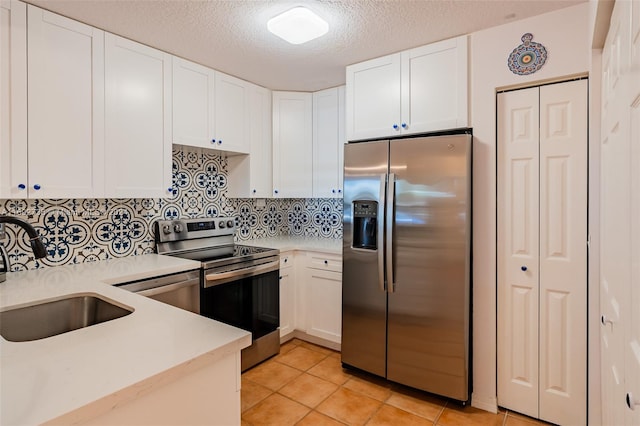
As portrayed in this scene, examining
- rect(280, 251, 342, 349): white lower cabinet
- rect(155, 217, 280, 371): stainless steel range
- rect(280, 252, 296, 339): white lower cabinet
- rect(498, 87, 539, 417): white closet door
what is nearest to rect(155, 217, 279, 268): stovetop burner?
rect(155, 217, 280, 371): stainless steel range

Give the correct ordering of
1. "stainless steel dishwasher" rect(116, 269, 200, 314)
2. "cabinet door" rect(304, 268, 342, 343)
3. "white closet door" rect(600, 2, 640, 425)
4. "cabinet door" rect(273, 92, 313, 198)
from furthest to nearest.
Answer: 1. "cabinet door" rect(273, 92, 313, 198)
2. "cabinet door" rect(304, 268, 342, 343)
3. "stainless steel dishwasher" rect(116, 269, 200, 314)
4. "white closet door" rect(600, 2, 640, 425)

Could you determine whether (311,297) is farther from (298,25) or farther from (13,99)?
(13,99)

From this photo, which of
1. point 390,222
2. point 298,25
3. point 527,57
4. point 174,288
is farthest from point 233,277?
point 527,57

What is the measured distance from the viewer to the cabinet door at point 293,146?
337cm

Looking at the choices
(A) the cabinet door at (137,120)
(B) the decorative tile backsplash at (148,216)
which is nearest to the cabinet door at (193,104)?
(A) the cabinet door at (137,120)

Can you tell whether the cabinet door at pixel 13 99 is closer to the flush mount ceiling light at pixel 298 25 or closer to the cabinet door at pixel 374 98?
the flush mount ceiling light at pixel 298 25

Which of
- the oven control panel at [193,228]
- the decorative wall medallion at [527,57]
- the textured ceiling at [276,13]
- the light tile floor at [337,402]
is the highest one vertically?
the textured ceiling at [276,13]

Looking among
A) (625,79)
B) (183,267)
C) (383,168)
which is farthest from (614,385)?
(183,267)

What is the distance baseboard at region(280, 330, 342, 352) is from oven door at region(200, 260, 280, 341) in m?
0.28

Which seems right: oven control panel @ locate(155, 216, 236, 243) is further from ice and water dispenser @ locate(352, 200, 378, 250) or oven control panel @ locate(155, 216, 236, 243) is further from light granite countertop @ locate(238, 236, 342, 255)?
ice and water dispenser @ locate(352, 200, 378, 250)

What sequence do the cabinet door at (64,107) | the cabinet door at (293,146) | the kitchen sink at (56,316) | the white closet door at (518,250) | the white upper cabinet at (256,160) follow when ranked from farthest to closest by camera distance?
1. the cabinet door at (293,146)
2. the white upper cabinet at (256,160)
3. the white closet door at (518,250)
4. the cabinet door at (64,107)
5. the kitchen sink at (56,316)

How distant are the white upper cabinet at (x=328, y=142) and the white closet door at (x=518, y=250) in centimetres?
143

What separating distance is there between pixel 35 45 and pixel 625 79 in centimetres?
261

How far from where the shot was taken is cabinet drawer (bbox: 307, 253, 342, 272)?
116 inches
